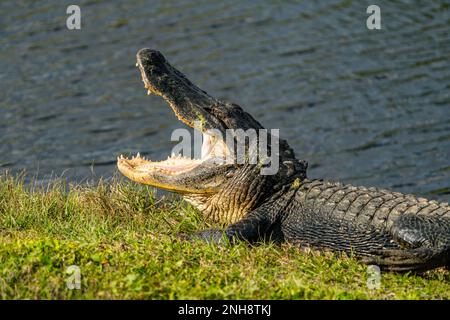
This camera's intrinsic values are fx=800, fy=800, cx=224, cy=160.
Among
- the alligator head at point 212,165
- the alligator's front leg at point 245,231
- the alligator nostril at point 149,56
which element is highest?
the alligator nostril at point 149,56

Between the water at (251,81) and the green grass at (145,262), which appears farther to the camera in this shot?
the water at (251,81)

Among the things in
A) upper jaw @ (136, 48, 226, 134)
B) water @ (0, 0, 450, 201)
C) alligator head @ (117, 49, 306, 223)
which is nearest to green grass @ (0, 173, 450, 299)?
alligator head @ (117, 49, 306, 223)

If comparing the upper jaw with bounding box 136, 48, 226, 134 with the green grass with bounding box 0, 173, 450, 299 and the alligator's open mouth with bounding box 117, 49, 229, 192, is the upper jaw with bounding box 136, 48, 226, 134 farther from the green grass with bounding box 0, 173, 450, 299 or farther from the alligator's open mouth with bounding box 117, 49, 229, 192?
the green grass with bounding box 0, 173, 450, 299

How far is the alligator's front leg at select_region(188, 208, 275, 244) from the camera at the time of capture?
21.4ft

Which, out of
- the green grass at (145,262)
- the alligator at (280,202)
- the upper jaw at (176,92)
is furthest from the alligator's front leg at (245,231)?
the upper jaw at (176,92)

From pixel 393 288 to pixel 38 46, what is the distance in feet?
32.9

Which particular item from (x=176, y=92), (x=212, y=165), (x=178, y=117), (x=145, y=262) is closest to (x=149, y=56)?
(x=176, y=92)

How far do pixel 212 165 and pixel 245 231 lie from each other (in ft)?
2.72

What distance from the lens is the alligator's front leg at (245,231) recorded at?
6.51m

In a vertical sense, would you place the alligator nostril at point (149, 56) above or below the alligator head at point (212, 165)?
above

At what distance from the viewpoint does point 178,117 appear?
7.47m

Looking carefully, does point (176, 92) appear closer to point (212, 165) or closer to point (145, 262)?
point (212, 165)

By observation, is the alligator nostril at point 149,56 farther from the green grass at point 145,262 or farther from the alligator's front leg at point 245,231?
the alligator's front leg at point 245,231

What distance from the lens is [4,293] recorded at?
190 inches
